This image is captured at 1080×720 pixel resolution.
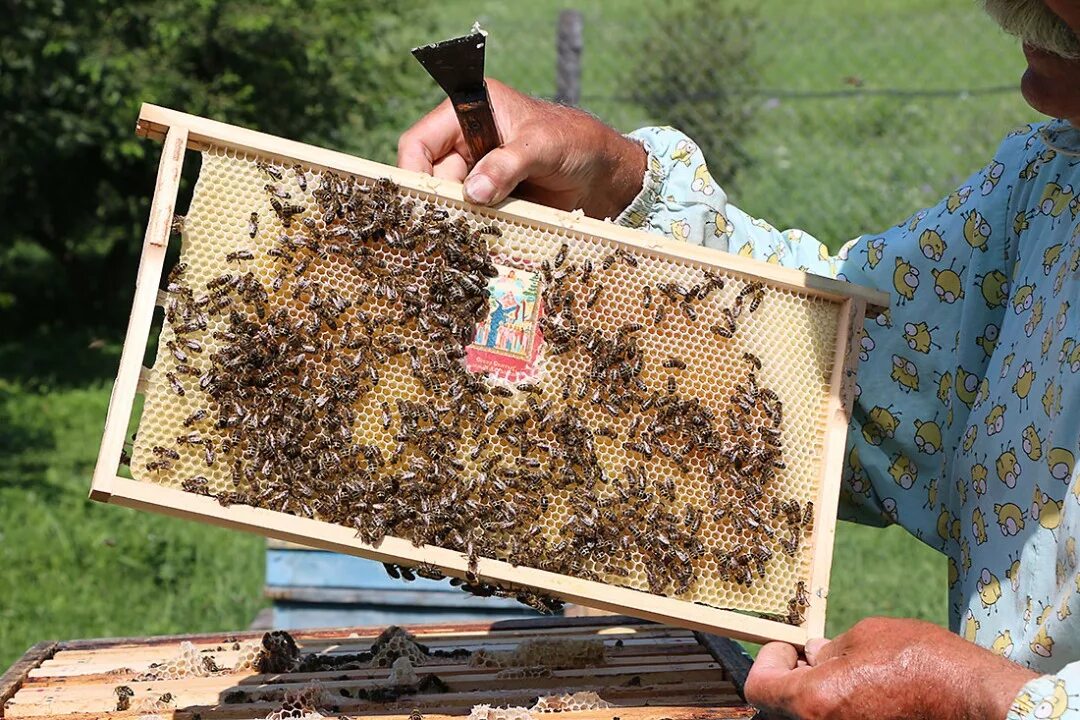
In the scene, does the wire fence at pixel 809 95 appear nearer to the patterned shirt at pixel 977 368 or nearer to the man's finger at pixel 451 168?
the patterned shirt at pixel 977 368

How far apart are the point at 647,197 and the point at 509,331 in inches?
29.0

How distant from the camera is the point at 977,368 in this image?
3.05 m

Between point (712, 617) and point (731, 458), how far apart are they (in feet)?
1.26

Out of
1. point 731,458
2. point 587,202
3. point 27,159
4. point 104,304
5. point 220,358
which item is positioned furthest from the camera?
point 104,304

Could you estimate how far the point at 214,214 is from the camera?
2.79 meters

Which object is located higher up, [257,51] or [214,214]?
[257,51]

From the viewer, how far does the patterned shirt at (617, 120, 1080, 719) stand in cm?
254

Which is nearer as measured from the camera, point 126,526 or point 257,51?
point 126,526

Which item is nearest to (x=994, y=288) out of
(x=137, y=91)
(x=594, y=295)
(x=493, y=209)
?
(x=594, y=295)

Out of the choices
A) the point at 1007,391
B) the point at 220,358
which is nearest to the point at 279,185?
the point at 220,358

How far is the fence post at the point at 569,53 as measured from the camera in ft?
35.7

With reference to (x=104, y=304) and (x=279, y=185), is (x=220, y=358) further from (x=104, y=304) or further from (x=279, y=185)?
(x=104, y=304)

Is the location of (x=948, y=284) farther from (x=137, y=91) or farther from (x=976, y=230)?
(x=137, y=91)

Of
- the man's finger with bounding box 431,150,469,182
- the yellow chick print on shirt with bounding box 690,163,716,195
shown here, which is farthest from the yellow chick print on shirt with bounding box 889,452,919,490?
the man's finger with bounding box 431,150,469,182
